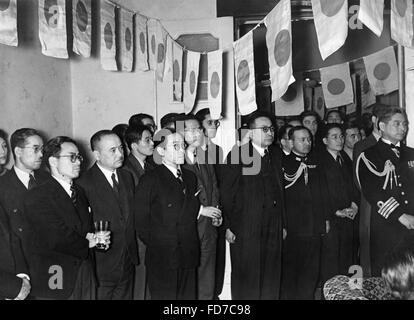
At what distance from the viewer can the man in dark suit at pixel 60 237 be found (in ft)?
8.45

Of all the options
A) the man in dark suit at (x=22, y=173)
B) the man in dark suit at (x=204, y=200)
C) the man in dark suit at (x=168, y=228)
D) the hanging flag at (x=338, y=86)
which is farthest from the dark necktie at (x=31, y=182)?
the hanging flag at (x=338, y=86)

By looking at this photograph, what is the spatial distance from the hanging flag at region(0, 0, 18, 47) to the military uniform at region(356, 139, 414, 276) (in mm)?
2331

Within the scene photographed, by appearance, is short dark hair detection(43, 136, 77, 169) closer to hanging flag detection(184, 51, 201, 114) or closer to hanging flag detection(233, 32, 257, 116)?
hanging flag detection(233, 32, 257, 116)

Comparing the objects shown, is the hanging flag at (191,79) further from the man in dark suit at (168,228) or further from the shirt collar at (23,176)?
the shirt collar at (23,176)

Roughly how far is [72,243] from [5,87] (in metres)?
1.85

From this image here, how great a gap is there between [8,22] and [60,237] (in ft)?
3.76

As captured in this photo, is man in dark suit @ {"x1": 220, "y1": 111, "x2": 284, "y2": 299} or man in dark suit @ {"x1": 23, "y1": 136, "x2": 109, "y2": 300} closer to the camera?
man in dark suit @ {"x1": 23, "y1": 136, "x2": 109, "y2": 300}

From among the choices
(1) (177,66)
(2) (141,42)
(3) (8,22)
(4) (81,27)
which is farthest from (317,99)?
(3) (8,22)

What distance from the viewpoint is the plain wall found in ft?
12.8

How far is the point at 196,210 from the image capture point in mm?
3090

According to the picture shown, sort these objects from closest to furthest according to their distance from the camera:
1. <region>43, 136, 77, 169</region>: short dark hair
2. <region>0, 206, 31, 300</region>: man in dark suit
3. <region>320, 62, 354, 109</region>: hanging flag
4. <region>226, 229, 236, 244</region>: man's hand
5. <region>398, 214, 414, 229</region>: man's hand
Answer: <region>0, 206, 31, 300</region>: man in dark suit
<region>43, 136, 77, 169</region>: short dark hair
<region>398, 214, 414, 229</region>: man's hand
<region>226, 229, 236, 244</region>: man's hand
<region>320, 62, 354, 109</region>: hanging flag

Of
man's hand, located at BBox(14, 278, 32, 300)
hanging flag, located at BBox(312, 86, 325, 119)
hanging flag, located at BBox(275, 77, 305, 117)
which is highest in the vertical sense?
hanging flag, located at BBox(312, 86, 325, 119)

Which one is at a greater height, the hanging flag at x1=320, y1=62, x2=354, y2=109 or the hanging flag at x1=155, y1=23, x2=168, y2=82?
the hanging flag at x1=155, y1=23, x2=168, y2=82

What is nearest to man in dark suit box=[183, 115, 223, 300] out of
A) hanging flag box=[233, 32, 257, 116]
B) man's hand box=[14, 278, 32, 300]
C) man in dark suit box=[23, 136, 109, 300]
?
hanging flag box=[233, 32, 257, 116]
